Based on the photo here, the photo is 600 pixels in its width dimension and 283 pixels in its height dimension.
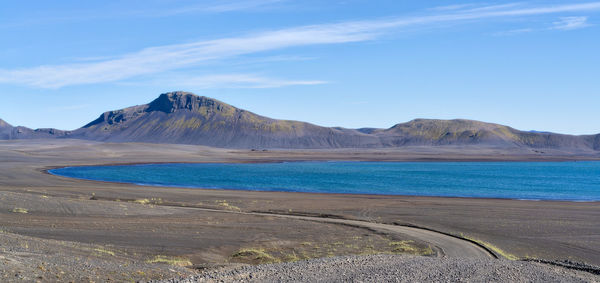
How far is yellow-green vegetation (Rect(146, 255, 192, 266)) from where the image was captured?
1863cm

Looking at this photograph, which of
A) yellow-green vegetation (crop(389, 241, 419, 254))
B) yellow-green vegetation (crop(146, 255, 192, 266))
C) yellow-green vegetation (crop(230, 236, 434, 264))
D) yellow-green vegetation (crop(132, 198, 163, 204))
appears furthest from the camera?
yellow-green vegetation (crop(132, 198, 163, 204))

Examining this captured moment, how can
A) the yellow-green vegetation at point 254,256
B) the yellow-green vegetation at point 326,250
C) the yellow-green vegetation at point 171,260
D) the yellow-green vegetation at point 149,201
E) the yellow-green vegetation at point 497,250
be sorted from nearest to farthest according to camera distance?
the yellow-green vegetation at point 171,260, the yellow-green vegetation at point 254,256, the yellow-green vegetation at point 326,250, the yellow-green vegetation at point 497,250, the yellow-green vegetation at point 149,201

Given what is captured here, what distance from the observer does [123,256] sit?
19391 millimetres

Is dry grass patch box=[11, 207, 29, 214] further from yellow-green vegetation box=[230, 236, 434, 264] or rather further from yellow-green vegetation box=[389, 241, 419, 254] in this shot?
yellow-green vegetation box=[389, 241, 419, 254]

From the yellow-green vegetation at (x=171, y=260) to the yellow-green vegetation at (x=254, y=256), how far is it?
2367 mm

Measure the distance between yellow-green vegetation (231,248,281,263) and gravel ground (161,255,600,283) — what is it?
488cm

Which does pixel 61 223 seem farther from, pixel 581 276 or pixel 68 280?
pixel 581 276

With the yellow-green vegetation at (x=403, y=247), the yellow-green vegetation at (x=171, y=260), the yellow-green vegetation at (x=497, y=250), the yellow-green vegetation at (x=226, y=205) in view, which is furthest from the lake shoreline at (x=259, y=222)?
the yellow-green vegetation at (x=403, y=247)

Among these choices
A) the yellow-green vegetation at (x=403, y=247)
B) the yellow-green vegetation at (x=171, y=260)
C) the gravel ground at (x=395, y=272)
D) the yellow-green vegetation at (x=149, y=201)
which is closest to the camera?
the gravel ground at (x=395, y=272)

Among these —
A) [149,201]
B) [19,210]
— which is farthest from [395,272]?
[149,201]

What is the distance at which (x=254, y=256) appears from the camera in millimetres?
21391

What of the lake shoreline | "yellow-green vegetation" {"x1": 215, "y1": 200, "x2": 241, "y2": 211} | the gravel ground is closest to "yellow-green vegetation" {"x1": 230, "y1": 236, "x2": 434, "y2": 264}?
the lake shoreline

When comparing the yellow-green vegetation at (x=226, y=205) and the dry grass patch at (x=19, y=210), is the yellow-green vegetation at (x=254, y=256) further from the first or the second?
the yellow-green vegetation at (x=226, y=205)

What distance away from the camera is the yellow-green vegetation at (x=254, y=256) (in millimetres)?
20797
